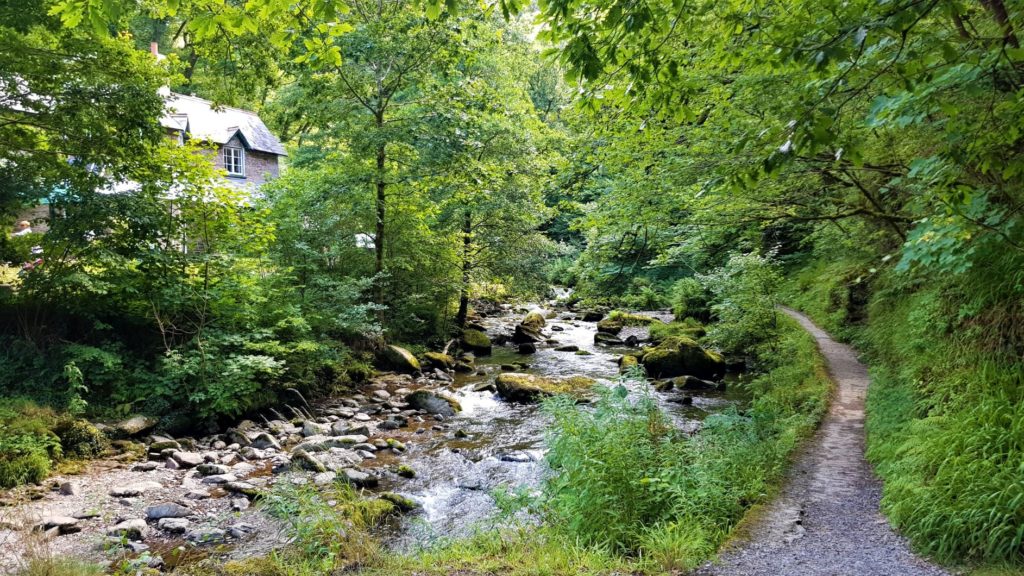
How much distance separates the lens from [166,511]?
22.2ft

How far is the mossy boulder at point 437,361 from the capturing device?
15.5 metres

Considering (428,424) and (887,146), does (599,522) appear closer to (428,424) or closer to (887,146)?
(428,424)

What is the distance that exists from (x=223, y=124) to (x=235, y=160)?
1693 millimetres

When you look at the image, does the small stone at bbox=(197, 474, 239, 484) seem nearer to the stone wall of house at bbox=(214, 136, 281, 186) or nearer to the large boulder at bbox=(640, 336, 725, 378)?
the large boulder at bbox=(640, 336, 725, 378)

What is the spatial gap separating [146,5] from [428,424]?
8179mm

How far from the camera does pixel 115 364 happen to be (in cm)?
912

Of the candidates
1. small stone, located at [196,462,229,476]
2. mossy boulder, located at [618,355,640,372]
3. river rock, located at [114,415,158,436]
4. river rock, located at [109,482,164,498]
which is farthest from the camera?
mossy boulder, located at [618,355,640,372]

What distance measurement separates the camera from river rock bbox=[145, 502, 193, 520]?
21.9 ft

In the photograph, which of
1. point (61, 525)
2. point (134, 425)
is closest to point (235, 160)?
point (134, 425)

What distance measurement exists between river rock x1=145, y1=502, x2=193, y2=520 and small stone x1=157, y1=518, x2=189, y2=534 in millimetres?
142

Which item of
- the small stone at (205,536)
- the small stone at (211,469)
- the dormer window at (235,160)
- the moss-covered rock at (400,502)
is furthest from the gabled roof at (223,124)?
the moss-covered rock at (400,502)

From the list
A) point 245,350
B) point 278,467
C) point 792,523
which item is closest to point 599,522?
point 792,523

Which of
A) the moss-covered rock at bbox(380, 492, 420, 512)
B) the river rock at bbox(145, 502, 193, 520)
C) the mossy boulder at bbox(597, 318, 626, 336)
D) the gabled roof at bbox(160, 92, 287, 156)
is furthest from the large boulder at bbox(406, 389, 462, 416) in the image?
the gabled roof at bbox(160, 92, 287, 156)

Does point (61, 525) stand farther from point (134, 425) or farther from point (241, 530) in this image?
point (134, 425)
